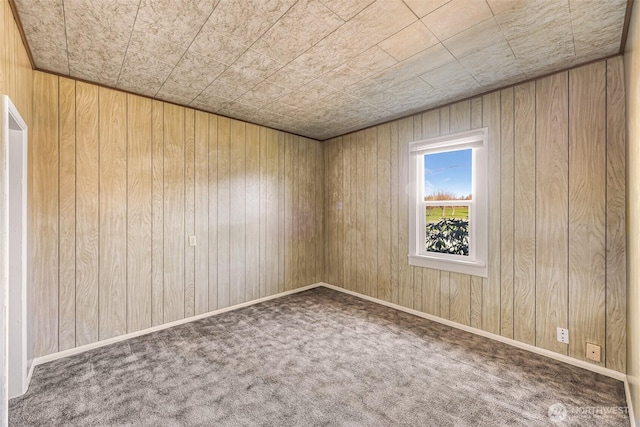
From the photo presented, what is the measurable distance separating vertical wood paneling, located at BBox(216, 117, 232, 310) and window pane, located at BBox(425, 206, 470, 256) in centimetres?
259

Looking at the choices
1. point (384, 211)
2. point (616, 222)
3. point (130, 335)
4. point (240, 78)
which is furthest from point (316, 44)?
point (130, 335)

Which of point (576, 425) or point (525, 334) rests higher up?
point (525, 334)

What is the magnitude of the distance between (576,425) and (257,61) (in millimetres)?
3386

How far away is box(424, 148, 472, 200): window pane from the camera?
10.4ft

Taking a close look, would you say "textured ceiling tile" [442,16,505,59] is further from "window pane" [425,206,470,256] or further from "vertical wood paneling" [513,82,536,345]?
"window pane" [425,206,470,256]

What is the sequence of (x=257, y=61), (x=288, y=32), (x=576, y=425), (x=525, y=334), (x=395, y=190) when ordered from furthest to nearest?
(x=395, y=190), (x=525, y=334), (x=257, y=61), (x=288, y=32), (x=576, y=425)

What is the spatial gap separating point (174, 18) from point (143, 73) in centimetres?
95

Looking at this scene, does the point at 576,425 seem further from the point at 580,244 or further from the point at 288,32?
the point at 288,32

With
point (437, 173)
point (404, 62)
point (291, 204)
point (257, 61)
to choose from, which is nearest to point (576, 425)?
point (437, 173)

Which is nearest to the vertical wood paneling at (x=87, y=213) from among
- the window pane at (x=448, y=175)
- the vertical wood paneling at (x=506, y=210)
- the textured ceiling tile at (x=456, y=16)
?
the textured ceiling tile at (x=456, y=16)

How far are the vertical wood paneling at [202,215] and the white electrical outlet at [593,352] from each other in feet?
12.5

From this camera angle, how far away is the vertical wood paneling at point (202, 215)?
3391 millimetres

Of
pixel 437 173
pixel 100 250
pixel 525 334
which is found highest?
pixel 437 173

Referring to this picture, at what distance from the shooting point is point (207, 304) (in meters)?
3.47
